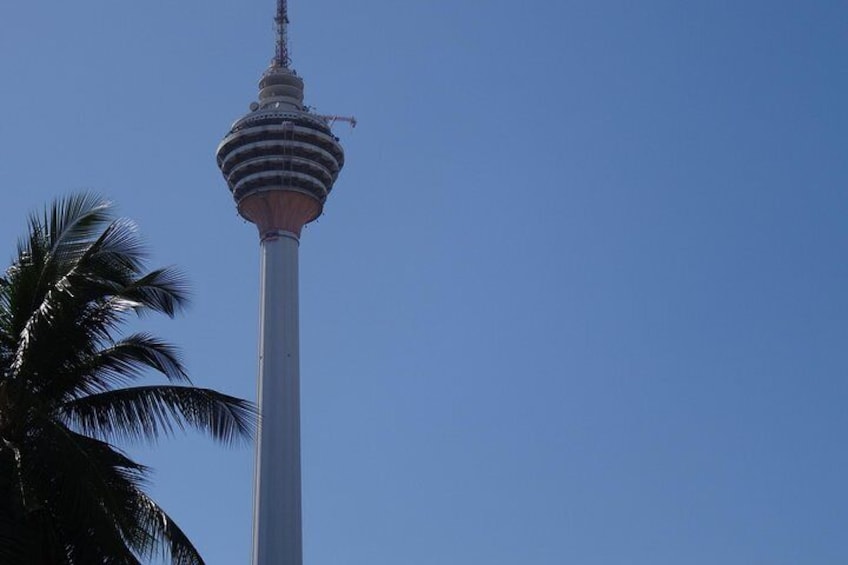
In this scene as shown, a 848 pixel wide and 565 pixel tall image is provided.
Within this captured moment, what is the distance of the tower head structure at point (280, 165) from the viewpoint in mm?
105125

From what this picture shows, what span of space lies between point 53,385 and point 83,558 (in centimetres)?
358

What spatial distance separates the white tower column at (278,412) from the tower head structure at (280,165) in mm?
2759

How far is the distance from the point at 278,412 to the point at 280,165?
19812 mm

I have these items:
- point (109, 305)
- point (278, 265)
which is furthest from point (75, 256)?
point (278, 265)

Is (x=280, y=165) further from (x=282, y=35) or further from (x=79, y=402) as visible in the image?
(x=79, y=402)

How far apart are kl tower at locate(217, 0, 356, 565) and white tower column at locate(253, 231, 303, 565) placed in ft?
0.22

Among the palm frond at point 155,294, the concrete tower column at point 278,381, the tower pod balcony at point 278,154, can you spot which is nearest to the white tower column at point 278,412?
the concrete tower column at point 278,381

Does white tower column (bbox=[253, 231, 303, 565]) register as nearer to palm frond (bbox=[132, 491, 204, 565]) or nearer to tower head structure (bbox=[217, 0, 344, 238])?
tower head structure (bbox=[217, 0, 344, 238])

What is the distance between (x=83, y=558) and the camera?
25.5 m

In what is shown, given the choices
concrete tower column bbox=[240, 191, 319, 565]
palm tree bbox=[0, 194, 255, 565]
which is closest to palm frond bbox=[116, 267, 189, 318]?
palm tree bbox=[0, 194, 255, 565]

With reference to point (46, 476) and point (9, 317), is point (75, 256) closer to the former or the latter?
point (9, 317)

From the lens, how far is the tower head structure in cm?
10512

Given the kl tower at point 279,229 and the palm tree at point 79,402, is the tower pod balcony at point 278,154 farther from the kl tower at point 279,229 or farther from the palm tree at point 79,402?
the palm tree at point 79,402

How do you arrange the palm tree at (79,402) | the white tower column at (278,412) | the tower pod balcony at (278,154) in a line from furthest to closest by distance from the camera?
the tower pod balcony at (278,154) < the white tower column at (278,412) < the palm tree at (79,402)
